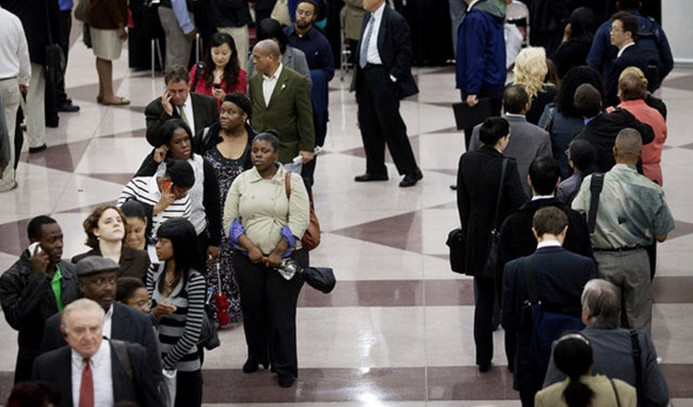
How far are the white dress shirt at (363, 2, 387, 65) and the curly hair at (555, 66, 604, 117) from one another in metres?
3.08

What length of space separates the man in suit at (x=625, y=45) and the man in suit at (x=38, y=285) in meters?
5.76

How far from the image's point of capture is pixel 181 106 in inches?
388

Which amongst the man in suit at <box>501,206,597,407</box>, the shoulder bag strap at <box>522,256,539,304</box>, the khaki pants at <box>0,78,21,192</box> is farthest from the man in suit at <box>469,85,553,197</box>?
the khaki pants at <box>0,78,21,192</box>

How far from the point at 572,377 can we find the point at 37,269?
274 cm

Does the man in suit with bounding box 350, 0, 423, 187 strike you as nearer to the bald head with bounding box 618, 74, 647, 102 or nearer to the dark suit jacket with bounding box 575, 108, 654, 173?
the bald head with bounding box 618, 74, 647, 102

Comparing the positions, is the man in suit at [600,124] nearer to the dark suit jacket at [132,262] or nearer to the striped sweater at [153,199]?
the striped sweater at [153,199]

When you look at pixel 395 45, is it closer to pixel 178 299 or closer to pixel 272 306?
pixel 272 306

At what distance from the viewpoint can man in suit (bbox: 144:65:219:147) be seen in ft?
31.9

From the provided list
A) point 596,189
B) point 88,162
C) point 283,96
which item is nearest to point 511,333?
A: point 596,189

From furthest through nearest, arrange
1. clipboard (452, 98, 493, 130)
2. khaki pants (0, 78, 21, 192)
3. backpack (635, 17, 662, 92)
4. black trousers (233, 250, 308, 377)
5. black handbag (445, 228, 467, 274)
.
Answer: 1. khaki pants (0, 78, 21, 192)
2. backpack (635, 17, 662, 92)
3. clipboard (452, 98, 493, 130)
4. black handbag (445, 228, 467, 274)
5. black trousers (233, 250, 308, 377)

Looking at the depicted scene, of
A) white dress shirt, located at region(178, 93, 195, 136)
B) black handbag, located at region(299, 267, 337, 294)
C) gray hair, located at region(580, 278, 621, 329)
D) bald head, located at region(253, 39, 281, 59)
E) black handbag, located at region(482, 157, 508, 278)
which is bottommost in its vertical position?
black handbag, located at region(299, 267, 337, 294)

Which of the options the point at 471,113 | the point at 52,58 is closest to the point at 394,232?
the point at 471,113

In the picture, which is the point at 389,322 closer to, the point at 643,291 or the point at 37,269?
the point at 643,291

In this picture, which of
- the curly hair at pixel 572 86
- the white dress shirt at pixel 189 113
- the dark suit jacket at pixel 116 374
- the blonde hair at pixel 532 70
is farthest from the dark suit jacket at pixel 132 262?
the blonde hair at pixel 532 70
